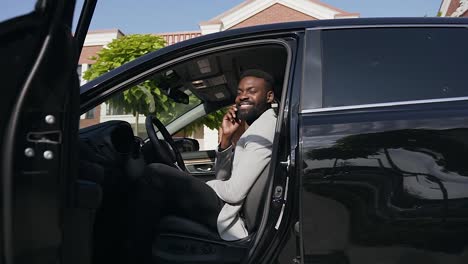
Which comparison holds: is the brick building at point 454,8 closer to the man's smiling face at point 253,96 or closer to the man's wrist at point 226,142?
the man's wrist at point 226,142

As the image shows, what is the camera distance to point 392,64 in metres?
1.75

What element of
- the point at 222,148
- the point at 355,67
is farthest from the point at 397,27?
the point at 222,148

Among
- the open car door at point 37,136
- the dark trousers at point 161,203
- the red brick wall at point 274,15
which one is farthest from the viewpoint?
the red brick wall at point 274,15

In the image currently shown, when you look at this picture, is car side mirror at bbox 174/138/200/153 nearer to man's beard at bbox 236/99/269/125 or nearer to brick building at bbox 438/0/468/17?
man's beard at bbox 236/99/269/125

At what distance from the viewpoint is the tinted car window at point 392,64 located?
168 cm

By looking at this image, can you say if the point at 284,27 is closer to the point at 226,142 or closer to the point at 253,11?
the point at 226,142

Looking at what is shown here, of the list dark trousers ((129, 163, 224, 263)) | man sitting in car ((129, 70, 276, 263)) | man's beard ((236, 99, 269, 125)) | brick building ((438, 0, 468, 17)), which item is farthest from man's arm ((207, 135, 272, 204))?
brick building ((438, 0, 468, 17))

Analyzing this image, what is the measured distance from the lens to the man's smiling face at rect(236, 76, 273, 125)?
2396mm

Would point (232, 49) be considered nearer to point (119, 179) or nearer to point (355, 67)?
point (355, 67)

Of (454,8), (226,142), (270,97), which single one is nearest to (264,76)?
(270,97)

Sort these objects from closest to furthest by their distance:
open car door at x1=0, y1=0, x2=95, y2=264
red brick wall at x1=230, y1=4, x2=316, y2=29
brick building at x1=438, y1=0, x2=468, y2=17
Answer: open car door at x1=0, y1=0, x2=95, y2=264
brick building at x1=438, y1=0, x2=468, y2=17
red brick wall at x1=230, y1=4, x2=316, y2=29

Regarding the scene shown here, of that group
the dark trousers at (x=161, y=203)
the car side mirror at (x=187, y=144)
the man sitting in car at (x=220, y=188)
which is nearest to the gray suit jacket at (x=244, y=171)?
the man sitting in car at (x=220, y=188)

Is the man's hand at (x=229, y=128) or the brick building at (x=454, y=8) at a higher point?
the brick building at (x=454, y=8)

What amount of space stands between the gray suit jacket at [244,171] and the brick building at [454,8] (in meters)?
13.6
